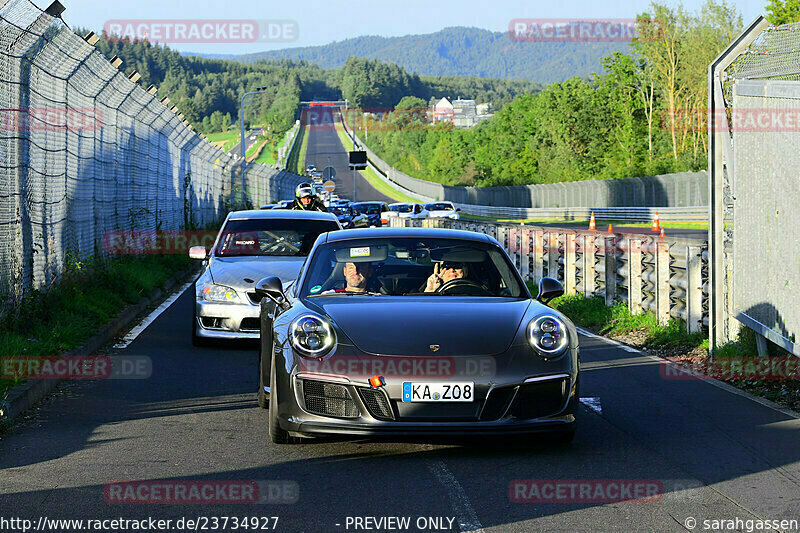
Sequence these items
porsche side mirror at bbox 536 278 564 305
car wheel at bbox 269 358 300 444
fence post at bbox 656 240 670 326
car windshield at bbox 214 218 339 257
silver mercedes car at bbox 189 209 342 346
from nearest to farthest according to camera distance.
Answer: car wheel at bbox 269 358 300 444, porsche side mirror at bbox 536 278 564 305, silver mercedes car at bbox 189 209 342 346, fence post at bbox 656 240 670 326, car windshield at bbox 214 218 339 257

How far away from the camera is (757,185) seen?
9367mm

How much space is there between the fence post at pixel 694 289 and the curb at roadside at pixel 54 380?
6262 millimetres

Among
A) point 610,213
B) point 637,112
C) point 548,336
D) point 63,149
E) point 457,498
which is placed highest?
point 637,112

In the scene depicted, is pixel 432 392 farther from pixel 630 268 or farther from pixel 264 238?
pixel 630 268

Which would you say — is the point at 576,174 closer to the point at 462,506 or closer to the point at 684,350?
the point at 684,350

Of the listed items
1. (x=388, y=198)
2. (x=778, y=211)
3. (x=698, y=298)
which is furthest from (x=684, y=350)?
(x=388, y=198)

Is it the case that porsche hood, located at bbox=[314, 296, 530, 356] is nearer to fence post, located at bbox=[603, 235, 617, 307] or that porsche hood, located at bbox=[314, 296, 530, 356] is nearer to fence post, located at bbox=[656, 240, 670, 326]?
fence post, located at bbox=[656, 240, 670, 326]

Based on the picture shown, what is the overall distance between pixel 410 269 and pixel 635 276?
7084mm

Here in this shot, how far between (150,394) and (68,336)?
269 centimetres

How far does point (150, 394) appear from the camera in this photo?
888 cm

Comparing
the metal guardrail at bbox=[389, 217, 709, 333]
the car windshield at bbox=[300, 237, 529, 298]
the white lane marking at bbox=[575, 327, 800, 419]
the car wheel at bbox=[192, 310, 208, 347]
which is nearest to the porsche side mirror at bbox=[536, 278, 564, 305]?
the car windshield at bbox=[300, 237, 529, 298]

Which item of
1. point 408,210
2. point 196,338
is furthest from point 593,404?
point 408,210

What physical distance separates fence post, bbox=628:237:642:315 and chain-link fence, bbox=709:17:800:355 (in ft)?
10.5

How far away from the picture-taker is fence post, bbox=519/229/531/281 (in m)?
20.8
